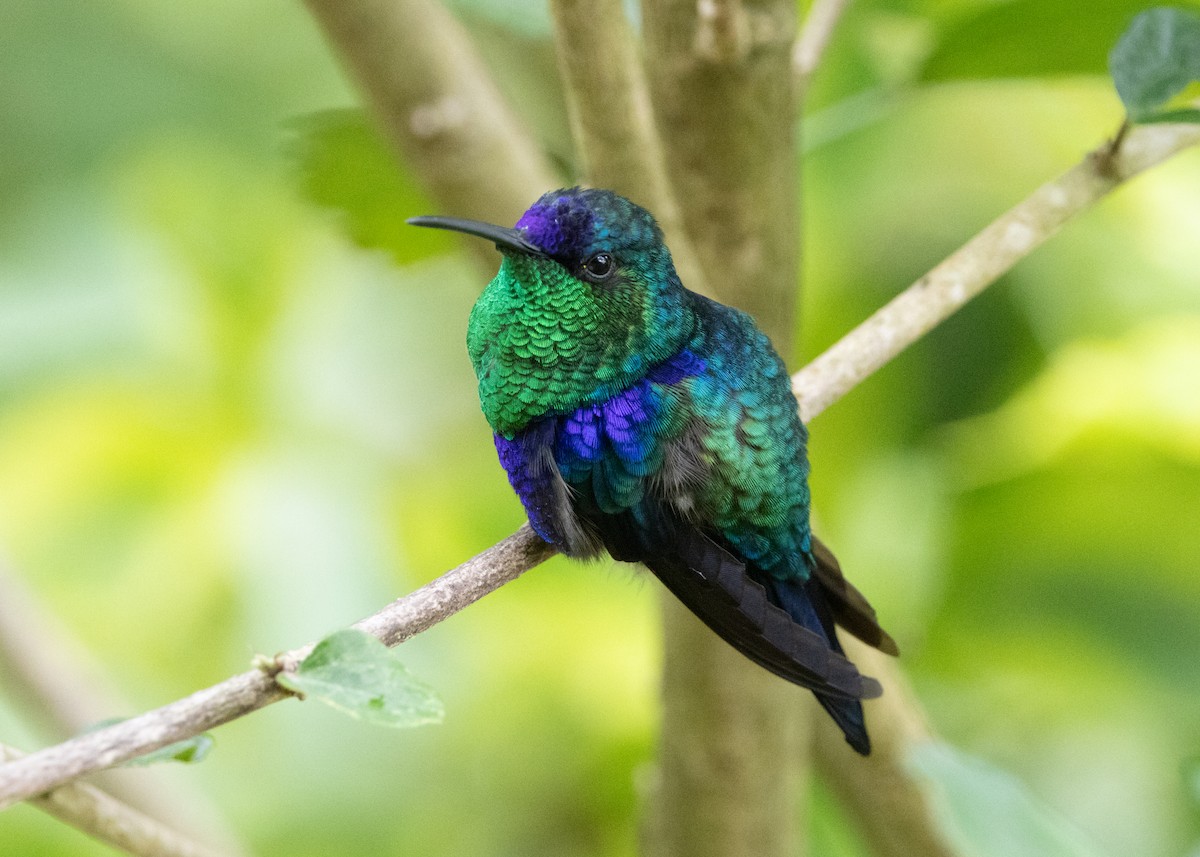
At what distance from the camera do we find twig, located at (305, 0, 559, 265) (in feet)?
3.76

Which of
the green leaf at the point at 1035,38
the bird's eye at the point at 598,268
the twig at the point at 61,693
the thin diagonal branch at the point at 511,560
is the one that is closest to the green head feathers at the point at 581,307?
the bird's eye at the point at 598,268

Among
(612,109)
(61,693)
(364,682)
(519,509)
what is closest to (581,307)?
(612,109)

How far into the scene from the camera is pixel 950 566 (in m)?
1.77

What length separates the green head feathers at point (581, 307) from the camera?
3.33 feet

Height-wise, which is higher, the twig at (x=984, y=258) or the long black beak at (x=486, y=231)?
the long black beak at (x=486, y=231)

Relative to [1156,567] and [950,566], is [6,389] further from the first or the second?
[1156,567]

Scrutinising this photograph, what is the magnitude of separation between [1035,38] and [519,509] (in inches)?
37.3

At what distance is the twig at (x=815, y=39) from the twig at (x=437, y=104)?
28 centimetres

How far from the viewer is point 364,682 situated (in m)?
0.65

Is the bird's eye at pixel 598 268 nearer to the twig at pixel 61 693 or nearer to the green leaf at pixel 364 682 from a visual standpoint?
the green leaf at pixel 364 682

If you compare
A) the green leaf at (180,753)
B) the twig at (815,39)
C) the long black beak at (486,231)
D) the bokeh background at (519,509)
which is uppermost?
the long black beak at (486,231)

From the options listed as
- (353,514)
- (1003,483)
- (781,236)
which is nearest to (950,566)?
(1003,483)

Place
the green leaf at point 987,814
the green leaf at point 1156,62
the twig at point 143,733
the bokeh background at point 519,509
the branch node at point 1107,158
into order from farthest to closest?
the bokeh background at point 519,509 < the branch node at point 1107,158 < the green leaf at point 1156,62 < the green leaf at point 987,814 < the twig at point 143,733

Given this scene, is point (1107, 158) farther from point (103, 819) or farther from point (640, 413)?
point (103, 819)
